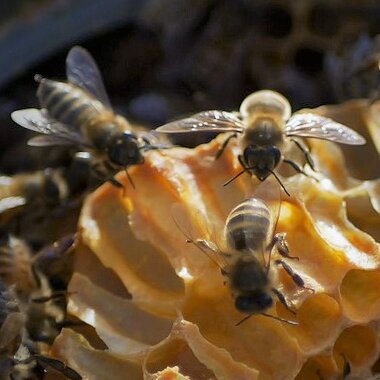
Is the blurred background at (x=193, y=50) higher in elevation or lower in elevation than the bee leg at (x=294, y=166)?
lower

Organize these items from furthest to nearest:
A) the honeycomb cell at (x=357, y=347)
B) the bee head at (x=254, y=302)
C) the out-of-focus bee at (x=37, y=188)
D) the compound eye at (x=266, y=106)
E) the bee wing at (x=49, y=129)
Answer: the out-of-focus bee at (x=37, y=188) → the bee wing at (x=49, y=129) → the compound eye at (x=266, y=106) → the honeycomb cell at (x=357, y=347) → the bee head at (x=254, y=302)

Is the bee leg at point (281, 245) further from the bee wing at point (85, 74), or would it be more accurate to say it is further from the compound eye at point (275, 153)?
the bee wing at point (85, 74)

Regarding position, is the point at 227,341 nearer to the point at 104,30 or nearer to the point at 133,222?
the point at 133,222

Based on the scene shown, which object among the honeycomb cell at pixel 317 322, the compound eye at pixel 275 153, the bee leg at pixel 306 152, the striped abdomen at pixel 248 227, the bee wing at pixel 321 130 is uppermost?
the striped abdomen at pixel 248 227

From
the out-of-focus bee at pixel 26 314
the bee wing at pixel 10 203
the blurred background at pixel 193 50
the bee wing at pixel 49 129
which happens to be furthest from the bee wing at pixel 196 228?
the blurred background at pixel 193 50

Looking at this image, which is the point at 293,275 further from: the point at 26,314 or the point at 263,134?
the point at 26,314

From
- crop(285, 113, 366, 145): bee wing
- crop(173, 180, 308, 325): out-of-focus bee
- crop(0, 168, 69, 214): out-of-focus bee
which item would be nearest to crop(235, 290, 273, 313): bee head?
crop(173, 180, 308, 325): out-of-focus bee

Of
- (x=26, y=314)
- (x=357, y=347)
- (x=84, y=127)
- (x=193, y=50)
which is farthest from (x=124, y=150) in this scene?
(x=193, y=50)
